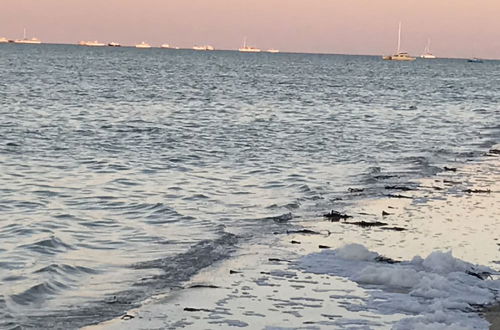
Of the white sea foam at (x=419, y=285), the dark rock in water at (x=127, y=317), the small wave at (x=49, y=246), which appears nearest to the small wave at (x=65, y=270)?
the small wave at (x=49, y=246)

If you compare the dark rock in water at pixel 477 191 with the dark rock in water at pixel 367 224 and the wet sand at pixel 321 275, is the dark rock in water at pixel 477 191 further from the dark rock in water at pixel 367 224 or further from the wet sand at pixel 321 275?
the dark rock in water at pixel 367 224

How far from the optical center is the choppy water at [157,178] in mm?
11328

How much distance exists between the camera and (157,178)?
66.6ft

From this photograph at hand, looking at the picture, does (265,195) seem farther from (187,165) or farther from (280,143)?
(280,143)

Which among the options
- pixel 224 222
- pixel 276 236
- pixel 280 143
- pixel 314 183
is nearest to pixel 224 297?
pixel 276 236

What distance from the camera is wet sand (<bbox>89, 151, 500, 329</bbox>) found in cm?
910

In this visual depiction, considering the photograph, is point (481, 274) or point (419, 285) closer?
point (419, 285)

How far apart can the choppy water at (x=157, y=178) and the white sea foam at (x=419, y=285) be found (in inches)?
76.3

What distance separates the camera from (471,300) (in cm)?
975

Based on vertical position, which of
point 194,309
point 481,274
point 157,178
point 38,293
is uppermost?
point 481,274

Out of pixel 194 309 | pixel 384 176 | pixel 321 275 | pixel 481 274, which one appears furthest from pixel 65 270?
pixel 384 176

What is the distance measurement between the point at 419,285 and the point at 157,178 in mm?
10923

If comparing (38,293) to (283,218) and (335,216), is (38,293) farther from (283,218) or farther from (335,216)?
(335,216)

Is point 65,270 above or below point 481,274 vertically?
below
